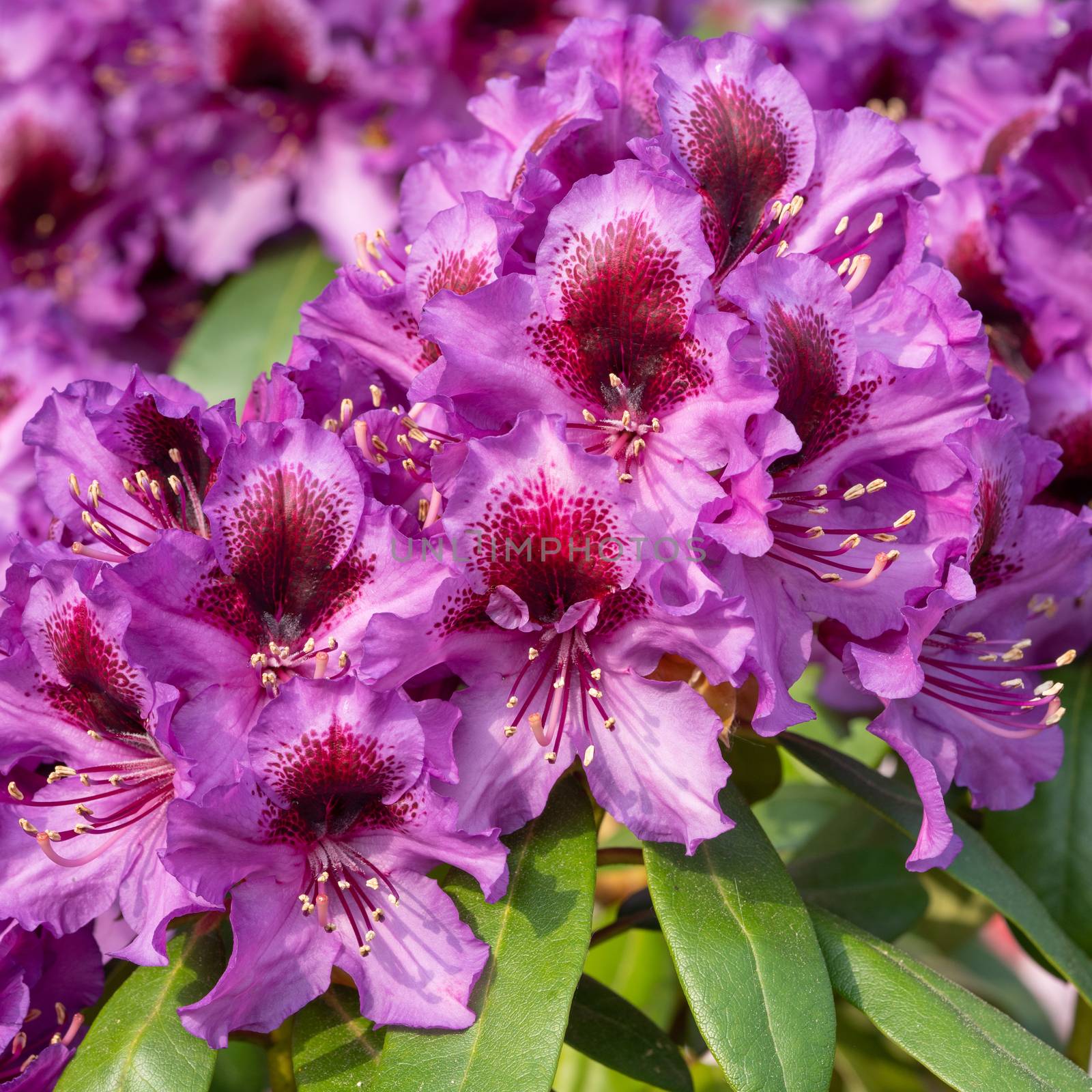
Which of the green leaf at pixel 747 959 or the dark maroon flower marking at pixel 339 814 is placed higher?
the dark maroon flower marking at pixel 339 814

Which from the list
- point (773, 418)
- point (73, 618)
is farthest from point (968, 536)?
point (73, 618)

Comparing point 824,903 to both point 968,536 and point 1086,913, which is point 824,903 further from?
point 968,536

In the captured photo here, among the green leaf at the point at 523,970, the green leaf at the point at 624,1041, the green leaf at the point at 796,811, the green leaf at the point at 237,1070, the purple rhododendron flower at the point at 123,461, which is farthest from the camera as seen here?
the green leaf at the point at 796,811

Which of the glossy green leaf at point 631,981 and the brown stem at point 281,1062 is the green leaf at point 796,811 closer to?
the glossy green leaf at point 631,981

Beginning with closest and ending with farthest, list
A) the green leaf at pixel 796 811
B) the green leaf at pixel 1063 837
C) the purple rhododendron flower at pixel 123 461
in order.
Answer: the purple rhododendron flower at pixel 123 461 < the green leaf at pixel 1063 837 < the green leaf at pixel 796 811

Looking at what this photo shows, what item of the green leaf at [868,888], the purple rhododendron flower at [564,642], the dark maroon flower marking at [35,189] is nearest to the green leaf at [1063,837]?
the green leaf at [868,888]

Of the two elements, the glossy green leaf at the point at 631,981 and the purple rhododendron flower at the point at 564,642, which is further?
the glossy green leaf at the point at 631,981
